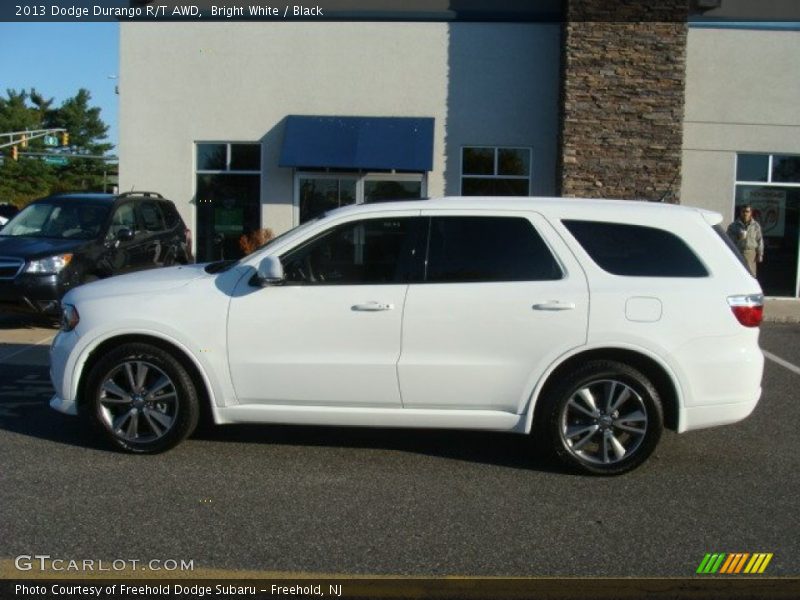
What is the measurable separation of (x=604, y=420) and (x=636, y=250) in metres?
1.13

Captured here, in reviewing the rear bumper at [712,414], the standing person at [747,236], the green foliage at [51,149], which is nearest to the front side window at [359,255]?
the rear bumper at [712,414]

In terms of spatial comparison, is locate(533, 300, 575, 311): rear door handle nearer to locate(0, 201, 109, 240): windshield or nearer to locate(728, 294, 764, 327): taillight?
locate(728, 294, 764, 327): taillight

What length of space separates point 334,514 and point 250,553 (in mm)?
707

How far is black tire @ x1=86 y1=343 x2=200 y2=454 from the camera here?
6.15 meters

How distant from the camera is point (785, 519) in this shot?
526cm

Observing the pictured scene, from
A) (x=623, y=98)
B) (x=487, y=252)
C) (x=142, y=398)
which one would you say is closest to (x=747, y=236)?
(x=623, y=98)

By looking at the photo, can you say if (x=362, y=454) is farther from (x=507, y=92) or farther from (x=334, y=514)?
(x=507, y=92)

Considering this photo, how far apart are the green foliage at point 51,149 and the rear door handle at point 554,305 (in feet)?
242

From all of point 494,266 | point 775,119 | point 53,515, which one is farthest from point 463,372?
point 775,119

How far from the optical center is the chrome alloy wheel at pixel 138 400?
6199 millimetres

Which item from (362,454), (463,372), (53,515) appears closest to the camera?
(53,515)

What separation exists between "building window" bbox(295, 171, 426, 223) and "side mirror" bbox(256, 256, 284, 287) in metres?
11.8

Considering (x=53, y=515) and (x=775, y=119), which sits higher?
(x=775, y=119)

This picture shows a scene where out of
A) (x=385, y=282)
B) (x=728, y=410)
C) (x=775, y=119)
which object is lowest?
(x=728, y=410)
